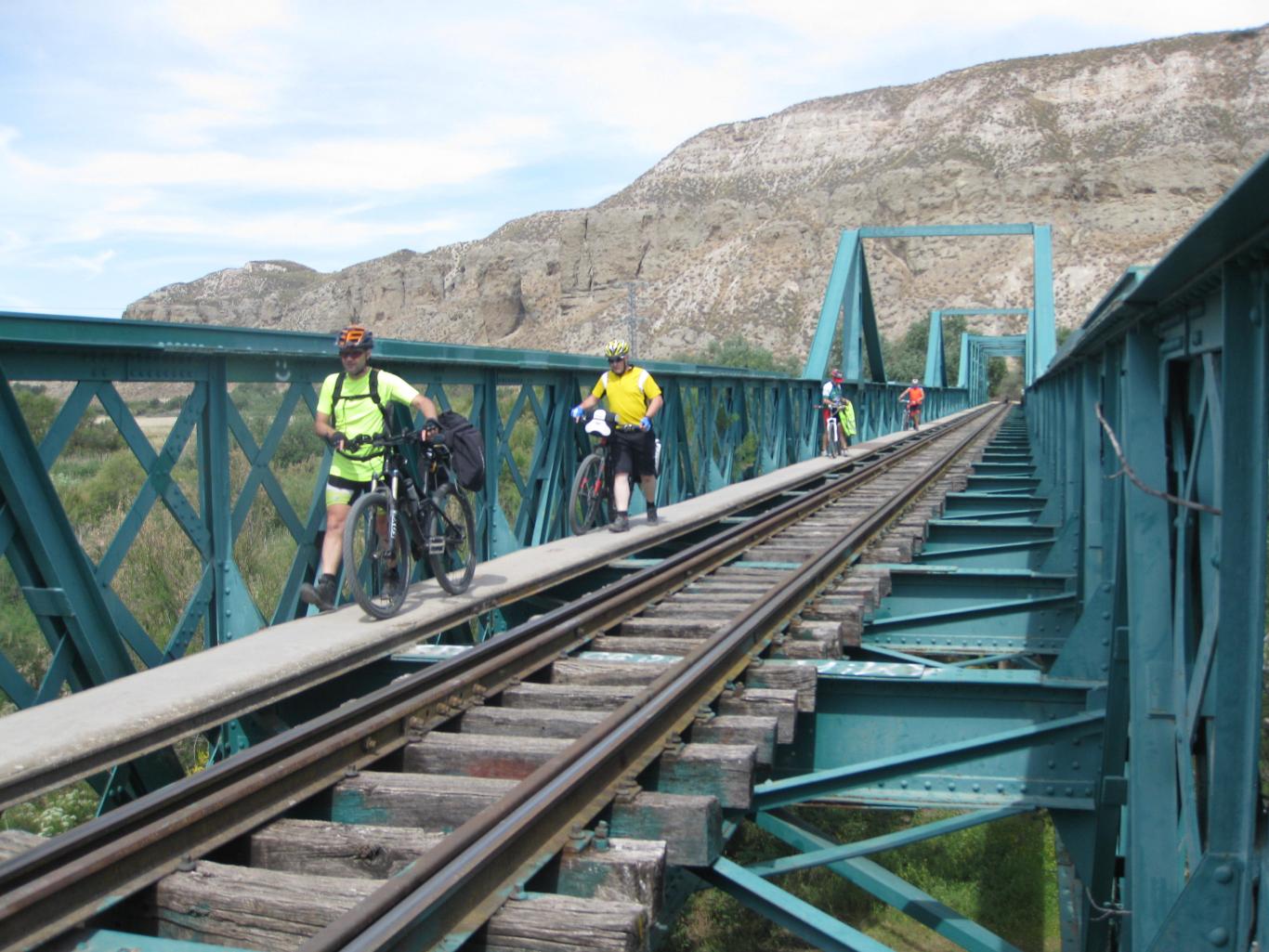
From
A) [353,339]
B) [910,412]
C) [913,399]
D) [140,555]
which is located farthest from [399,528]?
[910,412]

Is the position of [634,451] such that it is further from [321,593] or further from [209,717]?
[209,717]

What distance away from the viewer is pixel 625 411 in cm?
1053

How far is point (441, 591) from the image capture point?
7789 millimetres

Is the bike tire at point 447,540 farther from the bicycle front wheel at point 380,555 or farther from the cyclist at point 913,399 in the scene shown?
the cyclist at point 913,399

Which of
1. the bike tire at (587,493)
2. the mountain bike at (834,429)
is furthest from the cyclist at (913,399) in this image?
the bike tire at (587,493)

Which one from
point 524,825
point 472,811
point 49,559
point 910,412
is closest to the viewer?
point 524,825

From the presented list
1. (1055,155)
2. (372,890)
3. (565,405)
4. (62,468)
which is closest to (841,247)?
(62,468)

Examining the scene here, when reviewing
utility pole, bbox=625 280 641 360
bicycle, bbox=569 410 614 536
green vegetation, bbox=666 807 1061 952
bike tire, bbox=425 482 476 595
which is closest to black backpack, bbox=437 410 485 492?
bike tire, bbox=425 482 476 595

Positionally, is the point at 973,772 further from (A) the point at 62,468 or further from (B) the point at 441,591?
(A) the point at 62,468

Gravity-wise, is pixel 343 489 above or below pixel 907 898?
above

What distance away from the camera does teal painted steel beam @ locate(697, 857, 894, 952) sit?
367 cm

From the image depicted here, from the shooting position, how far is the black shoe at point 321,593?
6.70 meters

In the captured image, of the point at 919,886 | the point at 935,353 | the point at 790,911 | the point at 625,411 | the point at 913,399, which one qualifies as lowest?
the point at 919,886

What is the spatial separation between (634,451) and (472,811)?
22.7 ft
